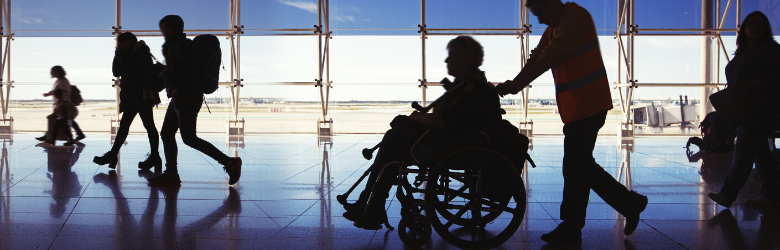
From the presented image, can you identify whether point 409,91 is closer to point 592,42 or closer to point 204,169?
point 204,169

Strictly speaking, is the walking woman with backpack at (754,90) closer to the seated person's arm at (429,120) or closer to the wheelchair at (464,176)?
the wheelchair at (464,176)

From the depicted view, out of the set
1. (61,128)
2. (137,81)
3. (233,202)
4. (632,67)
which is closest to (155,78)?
(137,81)

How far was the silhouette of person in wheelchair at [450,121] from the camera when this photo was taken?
7.11 ft

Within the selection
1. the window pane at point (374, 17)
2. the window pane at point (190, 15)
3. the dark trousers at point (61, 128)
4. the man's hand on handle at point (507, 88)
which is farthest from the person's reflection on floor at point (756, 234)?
the window pane at point (190, 15)

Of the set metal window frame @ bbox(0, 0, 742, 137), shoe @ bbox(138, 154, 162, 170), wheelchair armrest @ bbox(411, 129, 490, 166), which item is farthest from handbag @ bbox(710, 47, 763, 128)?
metal window frame @ bbox(0, 0, 742, 137)

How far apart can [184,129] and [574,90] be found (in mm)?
2477

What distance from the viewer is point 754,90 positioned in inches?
116

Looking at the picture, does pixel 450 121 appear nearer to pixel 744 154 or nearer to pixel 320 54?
pixel 744 154

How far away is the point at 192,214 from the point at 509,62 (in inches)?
322

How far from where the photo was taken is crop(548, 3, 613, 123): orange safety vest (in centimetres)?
224

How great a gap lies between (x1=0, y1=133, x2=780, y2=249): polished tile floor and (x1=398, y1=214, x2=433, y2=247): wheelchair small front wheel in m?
0.06

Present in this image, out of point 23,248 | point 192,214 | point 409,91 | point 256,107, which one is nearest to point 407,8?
point 409,91

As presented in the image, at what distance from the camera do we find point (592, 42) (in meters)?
2.26

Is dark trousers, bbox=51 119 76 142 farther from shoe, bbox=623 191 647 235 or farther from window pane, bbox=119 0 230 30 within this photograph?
shoe, bbox=623 191 647 235
